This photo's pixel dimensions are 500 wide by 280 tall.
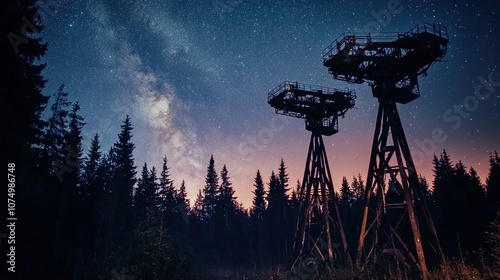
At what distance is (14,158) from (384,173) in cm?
1621

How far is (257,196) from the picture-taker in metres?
59.2

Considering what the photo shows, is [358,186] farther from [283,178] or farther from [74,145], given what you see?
[74,145]

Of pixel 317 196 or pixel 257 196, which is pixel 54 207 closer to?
pixel 317 196

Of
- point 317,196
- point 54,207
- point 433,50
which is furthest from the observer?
point 54,207

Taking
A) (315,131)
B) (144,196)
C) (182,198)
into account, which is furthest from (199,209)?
(315,131)

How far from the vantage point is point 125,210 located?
36.1 metres

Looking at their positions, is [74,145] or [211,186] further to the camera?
[211,186]

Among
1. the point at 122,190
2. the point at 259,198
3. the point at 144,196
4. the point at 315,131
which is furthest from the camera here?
the point at 259,198

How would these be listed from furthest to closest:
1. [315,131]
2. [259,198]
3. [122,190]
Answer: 1. [259,198]
2. [122,190]
3. [315,131]

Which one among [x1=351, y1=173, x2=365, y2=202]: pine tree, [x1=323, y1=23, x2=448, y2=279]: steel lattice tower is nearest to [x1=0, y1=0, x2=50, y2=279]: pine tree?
[x1=323, y1=23, x2=448, y2=279]: steel lattice tower

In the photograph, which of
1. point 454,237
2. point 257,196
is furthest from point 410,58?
point 257,196

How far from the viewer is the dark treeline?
1146cm

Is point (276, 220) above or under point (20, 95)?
under

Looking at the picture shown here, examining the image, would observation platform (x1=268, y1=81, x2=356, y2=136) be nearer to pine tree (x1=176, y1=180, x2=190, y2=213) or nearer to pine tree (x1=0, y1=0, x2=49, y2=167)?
pine tree (x1=0, y1=0, x2=49, y2=167)
